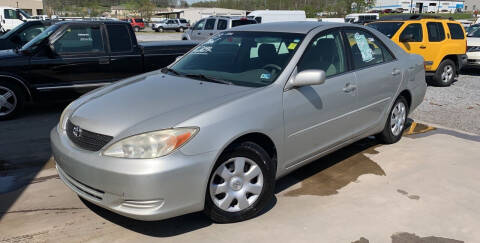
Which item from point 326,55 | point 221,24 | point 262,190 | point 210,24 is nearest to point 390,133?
point 326,55

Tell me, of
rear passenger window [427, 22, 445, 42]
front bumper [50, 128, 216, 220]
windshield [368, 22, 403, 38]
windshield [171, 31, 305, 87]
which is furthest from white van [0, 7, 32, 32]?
front bumper [50, 128, 216, 220]

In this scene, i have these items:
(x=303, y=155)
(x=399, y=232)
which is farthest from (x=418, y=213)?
(x=303, y=155)

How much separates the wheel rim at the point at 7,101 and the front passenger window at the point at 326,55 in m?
4.87

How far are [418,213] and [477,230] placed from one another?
17.6 inches

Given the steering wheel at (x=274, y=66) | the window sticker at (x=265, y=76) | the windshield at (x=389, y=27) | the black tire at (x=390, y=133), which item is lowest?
the black tire at (x=390, y=133)

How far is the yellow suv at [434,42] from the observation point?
32.4 feet

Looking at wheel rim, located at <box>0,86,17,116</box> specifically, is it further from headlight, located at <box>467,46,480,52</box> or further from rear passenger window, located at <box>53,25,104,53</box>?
headlight, located at <box>467,46,480,52</box>

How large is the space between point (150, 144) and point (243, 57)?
1.60m

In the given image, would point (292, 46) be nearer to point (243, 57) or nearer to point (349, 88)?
point (243, 57)

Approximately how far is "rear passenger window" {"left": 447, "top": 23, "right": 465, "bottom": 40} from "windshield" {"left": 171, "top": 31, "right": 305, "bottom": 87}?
8.09 m

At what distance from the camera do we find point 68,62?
6570 mm

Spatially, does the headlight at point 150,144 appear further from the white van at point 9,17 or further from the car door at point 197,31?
the white van at point 9,17

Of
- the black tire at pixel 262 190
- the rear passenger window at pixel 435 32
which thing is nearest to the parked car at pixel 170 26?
the rear passenger window at pixel 435 32

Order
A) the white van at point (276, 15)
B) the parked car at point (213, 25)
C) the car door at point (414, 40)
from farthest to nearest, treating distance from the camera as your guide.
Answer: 1. the white van at point (276, 15)
2. the parked car at point (213, 25)
3. the car door at point (414, 40)
